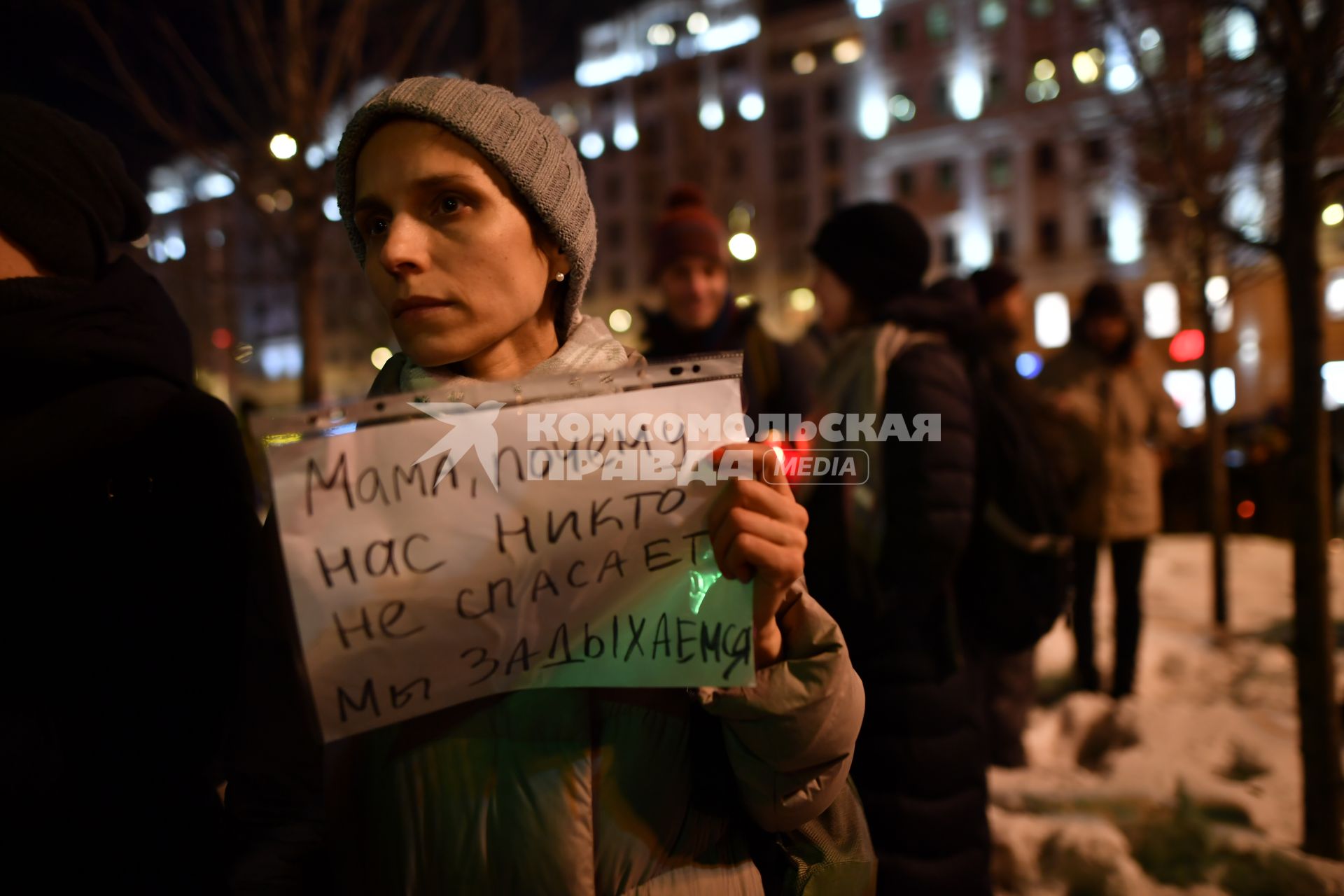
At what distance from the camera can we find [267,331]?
4650 centimetres

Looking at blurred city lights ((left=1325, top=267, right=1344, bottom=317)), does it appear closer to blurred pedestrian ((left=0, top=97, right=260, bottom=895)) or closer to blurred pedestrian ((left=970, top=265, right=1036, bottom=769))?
blurred pedestrian ((left=970, top=265, right=1036, bottom=769))

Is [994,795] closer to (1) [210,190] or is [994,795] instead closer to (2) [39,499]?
(2) [39,499]

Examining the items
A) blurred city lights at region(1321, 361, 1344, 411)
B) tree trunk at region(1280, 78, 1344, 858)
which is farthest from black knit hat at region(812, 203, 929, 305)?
blurred city lights at region(1321, 361, 1344, 411)

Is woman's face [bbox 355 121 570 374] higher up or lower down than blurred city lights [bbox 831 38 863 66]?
lower down

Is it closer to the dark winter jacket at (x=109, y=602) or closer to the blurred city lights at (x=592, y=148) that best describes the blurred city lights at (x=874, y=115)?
the blurred city lights at (x=592, y=148)

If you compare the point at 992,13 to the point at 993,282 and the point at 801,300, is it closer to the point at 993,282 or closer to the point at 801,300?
the point at 801,300

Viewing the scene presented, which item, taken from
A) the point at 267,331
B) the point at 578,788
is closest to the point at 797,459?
the point at 578,788

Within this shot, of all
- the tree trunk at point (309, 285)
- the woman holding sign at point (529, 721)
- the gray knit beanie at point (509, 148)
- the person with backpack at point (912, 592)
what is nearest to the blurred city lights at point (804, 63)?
the tree trunk at point (309, 285)

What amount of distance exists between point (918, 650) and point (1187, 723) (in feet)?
9.97

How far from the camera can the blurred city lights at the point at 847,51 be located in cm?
4484

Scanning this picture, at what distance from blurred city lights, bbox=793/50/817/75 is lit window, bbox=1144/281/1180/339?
2332 centimetres

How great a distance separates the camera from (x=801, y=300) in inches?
1673

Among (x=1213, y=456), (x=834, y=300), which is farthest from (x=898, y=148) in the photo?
(x=834, y=300)

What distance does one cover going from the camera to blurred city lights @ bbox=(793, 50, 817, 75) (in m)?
47.2
